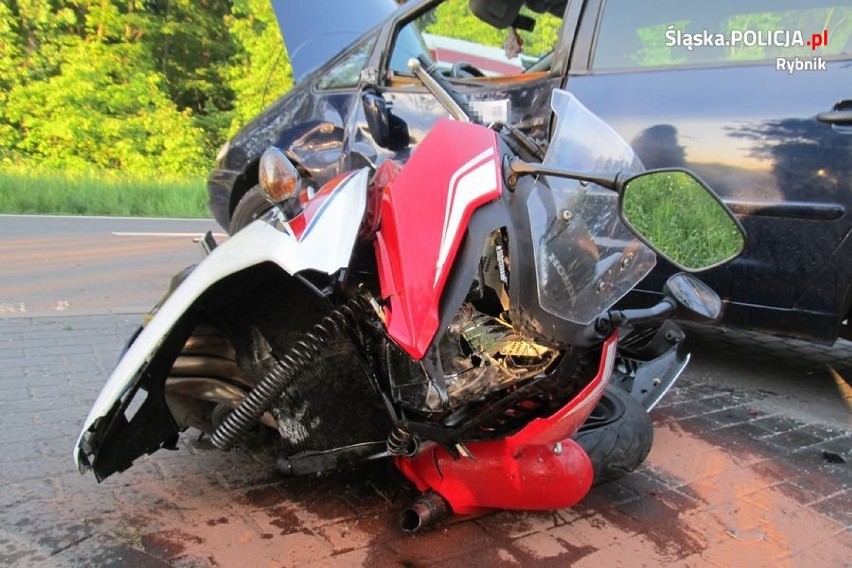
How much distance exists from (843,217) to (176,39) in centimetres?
2534

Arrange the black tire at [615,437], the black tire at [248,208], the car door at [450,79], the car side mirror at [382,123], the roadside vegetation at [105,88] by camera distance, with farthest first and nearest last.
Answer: the roadside vegetation at [105,88], the black tire at [248,208], the car door at [450,79], the car side mirror at [382,123], the black tire at [615,437]

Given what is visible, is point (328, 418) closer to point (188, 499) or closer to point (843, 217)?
point (188, 499)

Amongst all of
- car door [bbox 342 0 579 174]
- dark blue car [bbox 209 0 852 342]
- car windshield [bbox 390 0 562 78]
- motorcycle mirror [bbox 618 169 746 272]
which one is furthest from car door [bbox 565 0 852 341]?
motorcycle mirror [bbox 618 169 746 272]

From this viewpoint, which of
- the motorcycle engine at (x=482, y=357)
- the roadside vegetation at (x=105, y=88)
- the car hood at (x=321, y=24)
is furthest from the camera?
the roadside vegetation at (x=105, y=88)

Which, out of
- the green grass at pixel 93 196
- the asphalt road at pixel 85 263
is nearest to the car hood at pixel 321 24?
the asphalt road at pixel 85 263

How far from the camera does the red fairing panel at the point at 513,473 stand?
2207 mm

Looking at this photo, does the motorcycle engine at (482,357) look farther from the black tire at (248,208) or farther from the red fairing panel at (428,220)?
the black tire at (248,208)

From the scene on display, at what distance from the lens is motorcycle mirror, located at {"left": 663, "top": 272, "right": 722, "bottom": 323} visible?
2230 mm

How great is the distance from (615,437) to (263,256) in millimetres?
1352

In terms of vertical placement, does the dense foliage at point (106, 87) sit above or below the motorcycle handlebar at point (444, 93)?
below

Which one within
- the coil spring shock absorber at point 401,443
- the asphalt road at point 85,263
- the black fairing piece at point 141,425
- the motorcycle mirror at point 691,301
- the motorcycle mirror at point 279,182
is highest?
the motorcycle mirror at point 279,182

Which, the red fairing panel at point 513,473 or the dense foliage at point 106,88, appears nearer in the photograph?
the red fairing panel at point 513,473

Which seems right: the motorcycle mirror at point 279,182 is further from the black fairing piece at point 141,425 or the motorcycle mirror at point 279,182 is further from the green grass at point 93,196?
the green grass at point 93,196

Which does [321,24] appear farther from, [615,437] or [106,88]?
[106,88]
